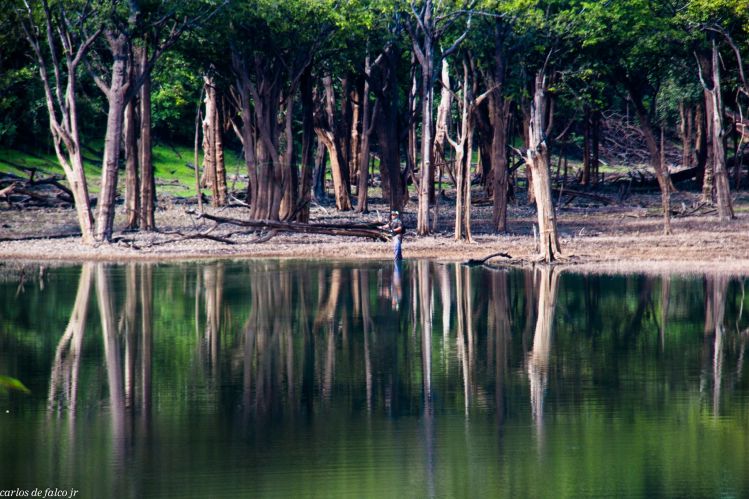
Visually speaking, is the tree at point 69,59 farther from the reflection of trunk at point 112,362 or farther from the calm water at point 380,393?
the calm water at point 380,393

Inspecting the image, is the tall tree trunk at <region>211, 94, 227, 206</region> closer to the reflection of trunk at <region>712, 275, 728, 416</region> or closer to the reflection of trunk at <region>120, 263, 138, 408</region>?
the reflection of trunk at <region>120, 263, 138, 408</region>

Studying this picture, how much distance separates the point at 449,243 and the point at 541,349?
68.5 feet

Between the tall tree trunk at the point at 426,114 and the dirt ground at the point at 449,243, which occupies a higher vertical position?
the tall tree trunk at the point at 426,114

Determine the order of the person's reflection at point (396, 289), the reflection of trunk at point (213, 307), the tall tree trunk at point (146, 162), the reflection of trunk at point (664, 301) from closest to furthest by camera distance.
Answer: the reflection of trunk at point (213, 307), the reflection of trunk at point (664, 301), the person's reflection at point (396, 289), the tall tree trunk at point (146, 162)

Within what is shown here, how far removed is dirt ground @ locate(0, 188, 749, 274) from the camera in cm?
3141

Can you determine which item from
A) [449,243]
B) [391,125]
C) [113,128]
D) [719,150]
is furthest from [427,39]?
[719,150]

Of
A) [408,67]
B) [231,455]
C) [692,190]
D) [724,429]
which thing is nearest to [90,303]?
[231,455]

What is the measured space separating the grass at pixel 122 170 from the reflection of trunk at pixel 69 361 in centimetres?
3002

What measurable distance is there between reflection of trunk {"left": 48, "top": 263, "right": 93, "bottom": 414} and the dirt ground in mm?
12322

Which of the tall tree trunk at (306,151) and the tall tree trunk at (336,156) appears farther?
the tall tree trunk at (336,156)

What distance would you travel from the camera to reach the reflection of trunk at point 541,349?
12.7m

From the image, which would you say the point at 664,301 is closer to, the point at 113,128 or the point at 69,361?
the point at 69,361

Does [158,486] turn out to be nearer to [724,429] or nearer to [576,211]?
[724,429]

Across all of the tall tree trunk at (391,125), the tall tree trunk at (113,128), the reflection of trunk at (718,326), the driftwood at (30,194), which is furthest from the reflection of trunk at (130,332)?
the driftwood at (30,194)
